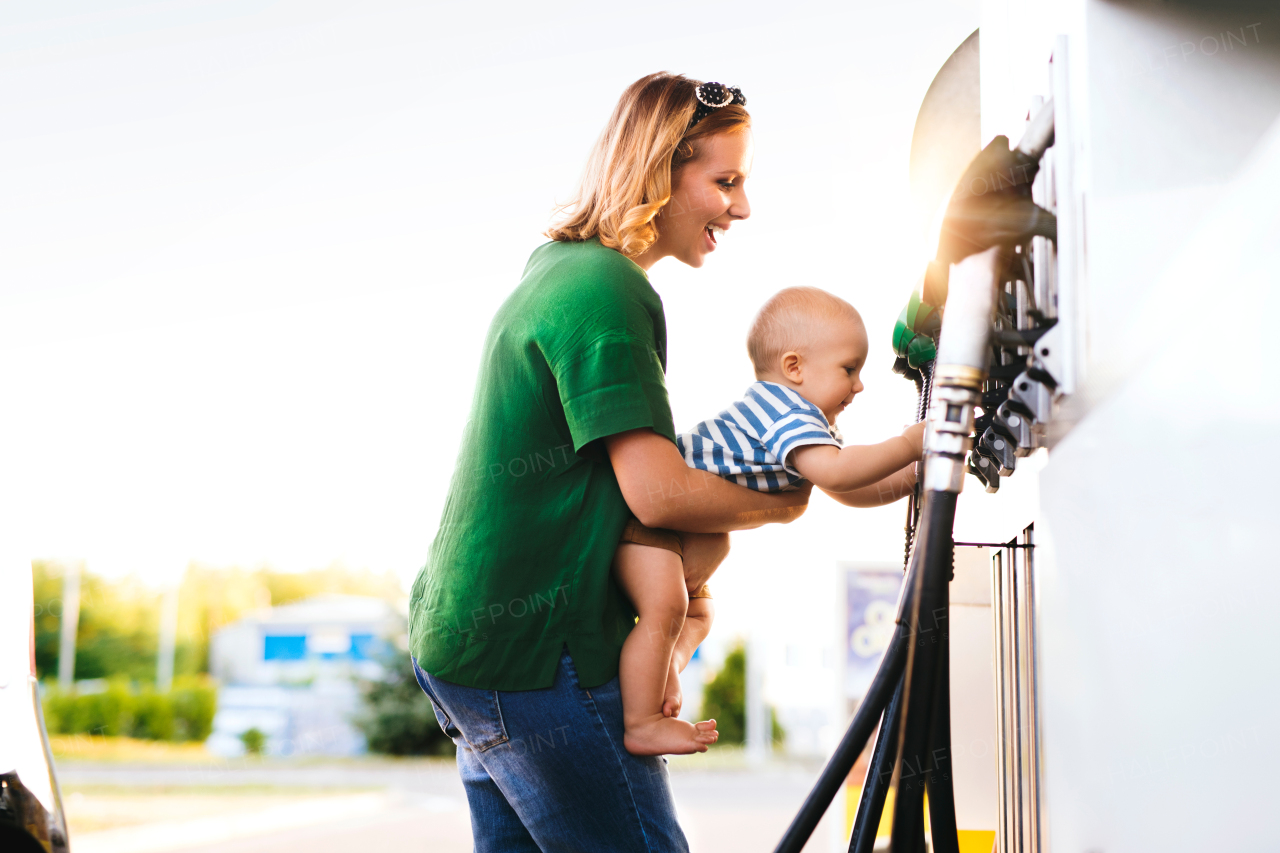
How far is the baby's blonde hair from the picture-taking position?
4.95 ft

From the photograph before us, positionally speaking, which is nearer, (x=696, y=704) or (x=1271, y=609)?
(x=1271, y=609)

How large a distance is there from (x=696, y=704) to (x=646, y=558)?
18444 mm

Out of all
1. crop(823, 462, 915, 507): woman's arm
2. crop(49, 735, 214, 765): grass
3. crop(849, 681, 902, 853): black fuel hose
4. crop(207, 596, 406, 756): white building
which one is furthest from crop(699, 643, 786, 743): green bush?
crop(849, 681, 902, 853): black fuel hose

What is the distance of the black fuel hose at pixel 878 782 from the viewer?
0.99m

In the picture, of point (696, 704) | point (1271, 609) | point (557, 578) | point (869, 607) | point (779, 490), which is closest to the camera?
point (1271, 609)

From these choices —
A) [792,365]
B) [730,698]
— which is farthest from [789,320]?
[730,698]

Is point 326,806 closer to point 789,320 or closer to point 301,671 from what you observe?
point 301,671

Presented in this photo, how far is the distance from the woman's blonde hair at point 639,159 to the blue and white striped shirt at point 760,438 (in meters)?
0.27

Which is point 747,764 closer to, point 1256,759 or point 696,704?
point 696,704

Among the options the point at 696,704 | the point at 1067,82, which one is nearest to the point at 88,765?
the point at 696,704

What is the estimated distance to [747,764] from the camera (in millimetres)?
17750

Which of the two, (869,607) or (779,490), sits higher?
(779,490)

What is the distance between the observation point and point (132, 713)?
2077 centimetres

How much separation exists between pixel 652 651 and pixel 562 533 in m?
0.18
